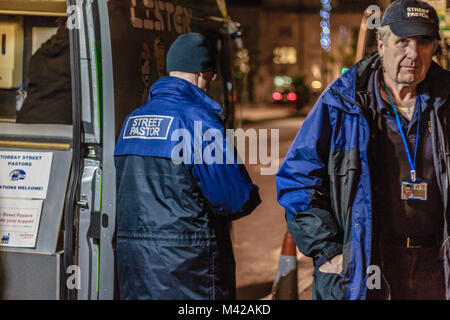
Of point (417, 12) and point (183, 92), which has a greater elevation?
point (417, 12)

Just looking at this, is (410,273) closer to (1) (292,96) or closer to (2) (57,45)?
(2) (57,45)

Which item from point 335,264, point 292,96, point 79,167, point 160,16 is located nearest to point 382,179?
point 335,264

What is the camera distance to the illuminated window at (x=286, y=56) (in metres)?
69.1

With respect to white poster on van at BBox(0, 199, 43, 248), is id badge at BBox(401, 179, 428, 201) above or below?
above

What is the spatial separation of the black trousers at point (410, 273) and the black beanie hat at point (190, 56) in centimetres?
131

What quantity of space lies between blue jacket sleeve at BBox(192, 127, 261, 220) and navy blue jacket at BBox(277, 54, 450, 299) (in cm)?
27

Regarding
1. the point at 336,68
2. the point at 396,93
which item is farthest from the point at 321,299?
the point at 336,68

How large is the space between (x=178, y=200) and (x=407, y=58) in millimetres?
1255

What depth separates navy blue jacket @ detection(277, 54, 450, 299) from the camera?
252 centimetres

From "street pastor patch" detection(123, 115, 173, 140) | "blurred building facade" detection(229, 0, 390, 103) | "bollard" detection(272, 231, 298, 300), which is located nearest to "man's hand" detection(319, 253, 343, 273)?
"street pastor patch" detection(123, 115, 173, 140)

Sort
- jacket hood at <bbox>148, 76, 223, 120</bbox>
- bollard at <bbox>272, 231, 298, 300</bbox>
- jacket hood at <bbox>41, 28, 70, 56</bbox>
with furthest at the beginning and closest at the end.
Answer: bollard at <bbox>272, 231, 298, 300</bbox>, jacket hood at <bbox>41, 28, 70, 56</bbox>, jacket hood at <bbox>148, 76, 223, 120</bbox>

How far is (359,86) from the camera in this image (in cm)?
270

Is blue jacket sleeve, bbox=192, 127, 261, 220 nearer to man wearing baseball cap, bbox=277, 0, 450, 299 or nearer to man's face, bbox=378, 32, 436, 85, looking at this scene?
man wearing baseball cap, bbox=277, 0, 450, 299

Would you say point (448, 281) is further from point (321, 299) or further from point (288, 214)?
point (288, 214)
